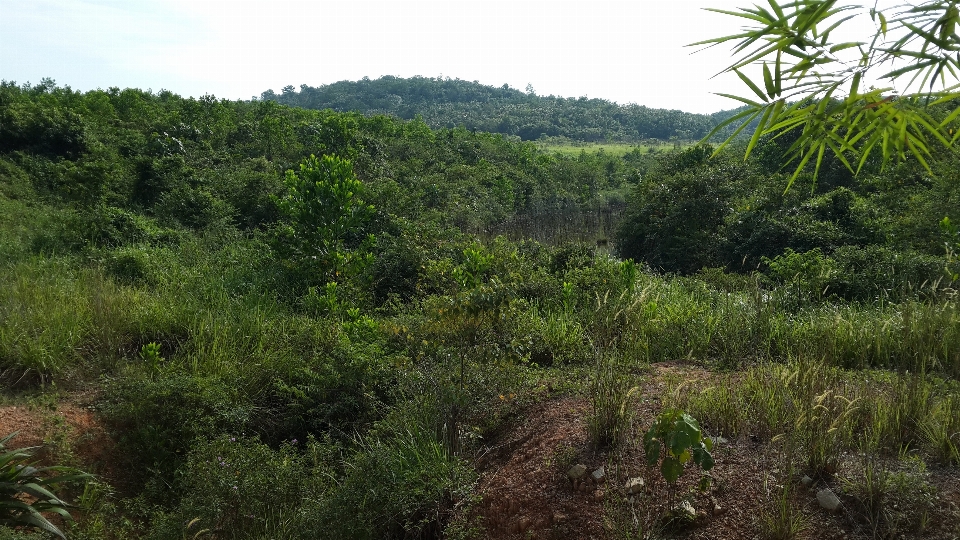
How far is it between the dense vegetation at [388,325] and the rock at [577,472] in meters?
0.19

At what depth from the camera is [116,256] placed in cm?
762

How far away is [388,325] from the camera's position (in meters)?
5.61

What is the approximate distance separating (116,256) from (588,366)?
20.0ft

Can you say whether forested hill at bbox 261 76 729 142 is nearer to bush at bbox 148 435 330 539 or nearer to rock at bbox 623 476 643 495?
bush at bbox 148 435 330 539

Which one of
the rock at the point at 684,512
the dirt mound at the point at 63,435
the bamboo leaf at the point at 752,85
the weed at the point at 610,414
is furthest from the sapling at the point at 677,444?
the dirt mound at the point at 63,435

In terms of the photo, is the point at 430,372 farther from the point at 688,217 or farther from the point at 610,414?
the point at 688,217

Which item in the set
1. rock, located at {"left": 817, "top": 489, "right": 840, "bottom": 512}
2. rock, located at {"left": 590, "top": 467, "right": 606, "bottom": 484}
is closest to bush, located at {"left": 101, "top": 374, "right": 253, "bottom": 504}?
rock, located at {"left": 590, "top": 467, "right": 606, "bottom": 484}

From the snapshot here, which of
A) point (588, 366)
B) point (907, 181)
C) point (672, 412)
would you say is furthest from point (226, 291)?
point (907, 181)

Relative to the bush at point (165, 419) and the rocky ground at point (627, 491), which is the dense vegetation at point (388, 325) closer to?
the bush at point (165, 419)

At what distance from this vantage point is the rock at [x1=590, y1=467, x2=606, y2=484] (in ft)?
9.73

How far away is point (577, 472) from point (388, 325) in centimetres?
290

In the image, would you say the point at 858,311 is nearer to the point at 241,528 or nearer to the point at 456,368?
the point at 456,368

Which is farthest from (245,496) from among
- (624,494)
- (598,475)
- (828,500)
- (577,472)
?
(828,500)

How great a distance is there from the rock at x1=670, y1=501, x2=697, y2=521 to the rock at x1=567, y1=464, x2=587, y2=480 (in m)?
0.51
